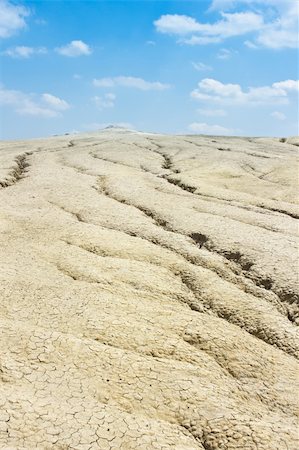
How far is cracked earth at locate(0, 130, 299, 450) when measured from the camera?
10.2 meters

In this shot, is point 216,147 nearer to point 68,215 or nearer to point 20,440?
point 68,215

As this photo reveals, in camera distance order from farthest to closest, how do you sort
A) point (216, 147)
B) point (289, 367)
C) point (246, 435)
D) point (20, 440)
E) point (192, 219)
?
point (216, 147) < point (192, 219) < point (289, 367) < point (246, 435) < point (20, 440)

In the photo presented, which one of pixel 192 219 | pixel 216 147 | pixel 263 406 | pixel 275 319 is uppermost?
pixel 216 147

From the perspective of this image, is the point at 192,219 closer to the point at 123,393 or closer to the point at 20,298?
the point at 20,298

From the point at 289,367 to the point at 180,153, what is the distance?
35.1 metres

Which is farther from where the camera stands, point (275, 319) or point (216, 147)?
point (216, 147)

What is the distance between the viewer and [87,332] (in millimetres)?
13414

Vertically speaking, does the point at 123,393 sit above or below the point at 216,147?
below

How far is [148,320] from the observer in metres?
14.4

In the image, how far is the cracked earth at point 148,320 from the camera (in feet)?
33.5

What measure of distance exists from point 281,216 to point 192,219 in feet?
16.1

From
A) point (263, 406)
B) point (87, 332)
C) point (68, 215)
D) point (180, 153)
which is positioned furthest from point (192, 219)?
point (180, 153)

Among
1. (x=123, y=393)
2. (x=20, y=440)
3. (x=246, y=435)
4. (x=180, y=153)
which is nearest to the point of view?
(x=20, y=440)

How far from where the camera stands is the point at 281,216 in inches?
937
